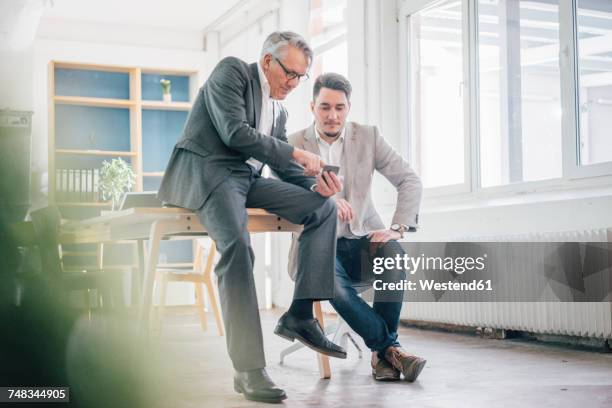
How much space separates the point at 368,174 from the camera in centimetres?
279

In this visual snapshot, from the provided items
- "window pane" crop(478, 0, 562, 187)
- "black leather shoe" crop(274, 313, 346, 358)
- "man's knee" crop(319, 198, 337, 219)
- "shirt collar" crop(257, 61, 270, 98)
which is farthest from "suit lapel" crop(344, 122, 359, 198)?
"window pane" crop(478, 0, 562, 187)

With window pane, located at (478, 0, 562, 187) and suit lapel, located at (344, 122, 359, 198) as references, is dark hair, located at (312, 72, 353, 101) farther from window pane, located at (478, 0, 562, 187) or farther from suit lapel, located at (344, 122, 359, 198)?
window pane, located at (478, 0, 562, 187)

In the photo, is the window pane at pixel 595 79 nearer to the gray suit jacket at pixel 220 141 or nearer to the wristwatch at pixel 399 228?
the wristwatch at pixel 399 228

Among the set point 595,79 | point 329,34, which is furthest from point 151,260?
point 329,34

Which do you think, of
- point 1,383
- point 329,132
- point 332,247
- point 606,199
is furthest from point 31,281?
point 606,199

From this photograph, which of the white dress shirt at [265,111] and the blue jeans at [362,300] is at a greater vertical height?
the white dress shirt at [265,111]

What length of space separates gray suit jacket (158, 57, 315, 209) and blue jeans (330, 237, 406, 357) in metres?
0.55

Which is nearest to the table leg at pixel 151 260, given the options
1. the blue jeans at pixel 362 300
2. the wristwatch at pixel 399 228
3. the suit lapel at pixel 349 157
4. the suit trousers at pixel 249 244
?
the suit trousers at pixel 249 244

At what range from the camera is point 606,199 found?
3.37 m

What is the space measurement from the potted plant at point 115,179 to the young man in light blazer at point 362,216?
178 inches

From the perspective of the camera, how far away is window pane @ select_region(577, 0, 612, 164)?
143 inches

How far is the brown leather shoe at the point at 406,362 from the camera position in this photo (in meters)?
2.49

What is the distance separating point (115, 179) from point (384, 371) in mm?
5021

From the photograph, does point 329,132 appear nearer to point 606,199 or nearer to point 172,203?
point 172,203
